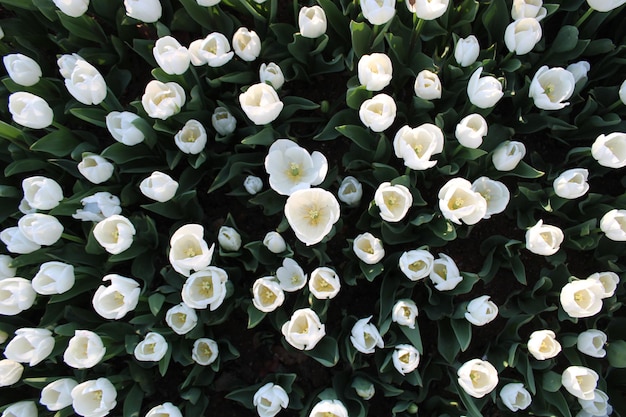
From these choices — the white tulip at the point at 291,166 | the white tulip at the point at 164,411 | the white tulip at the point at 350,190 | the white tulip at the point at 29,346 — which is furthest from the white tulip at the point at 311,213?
the white tulip at the point at 29,346

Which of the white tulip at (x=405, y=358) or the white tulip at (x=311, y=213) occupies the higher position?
the white tulip at (x=311, y=213)

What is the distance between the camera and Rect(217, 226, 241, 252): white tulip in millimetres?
3007

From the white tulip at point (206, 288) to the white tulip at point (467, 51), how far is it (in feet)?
6.06

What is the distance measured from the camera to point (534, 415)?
3.16m

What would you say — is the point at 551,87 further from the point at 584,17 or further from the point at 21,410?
the point at 21,410

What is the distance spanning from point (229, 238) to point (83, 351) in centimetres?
95

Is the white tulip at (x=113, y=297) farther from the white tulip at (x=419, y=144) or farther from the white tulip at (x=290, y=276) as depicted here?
the white tulip at (x=419, y=144)

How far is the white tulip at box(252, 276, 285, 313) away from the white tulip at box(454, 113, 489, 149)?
127 centimetres

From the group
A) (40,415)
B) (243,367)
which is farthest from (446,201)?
(40,415)

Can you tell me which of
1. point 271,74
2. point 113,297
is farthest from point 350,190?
point 113,297

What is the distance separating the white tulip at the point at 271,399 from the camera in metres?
2.81

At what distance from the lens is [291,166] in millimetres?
2961

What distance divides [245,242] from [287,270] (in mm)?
402

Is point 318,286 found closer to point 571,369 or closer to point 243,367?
point 243,367
